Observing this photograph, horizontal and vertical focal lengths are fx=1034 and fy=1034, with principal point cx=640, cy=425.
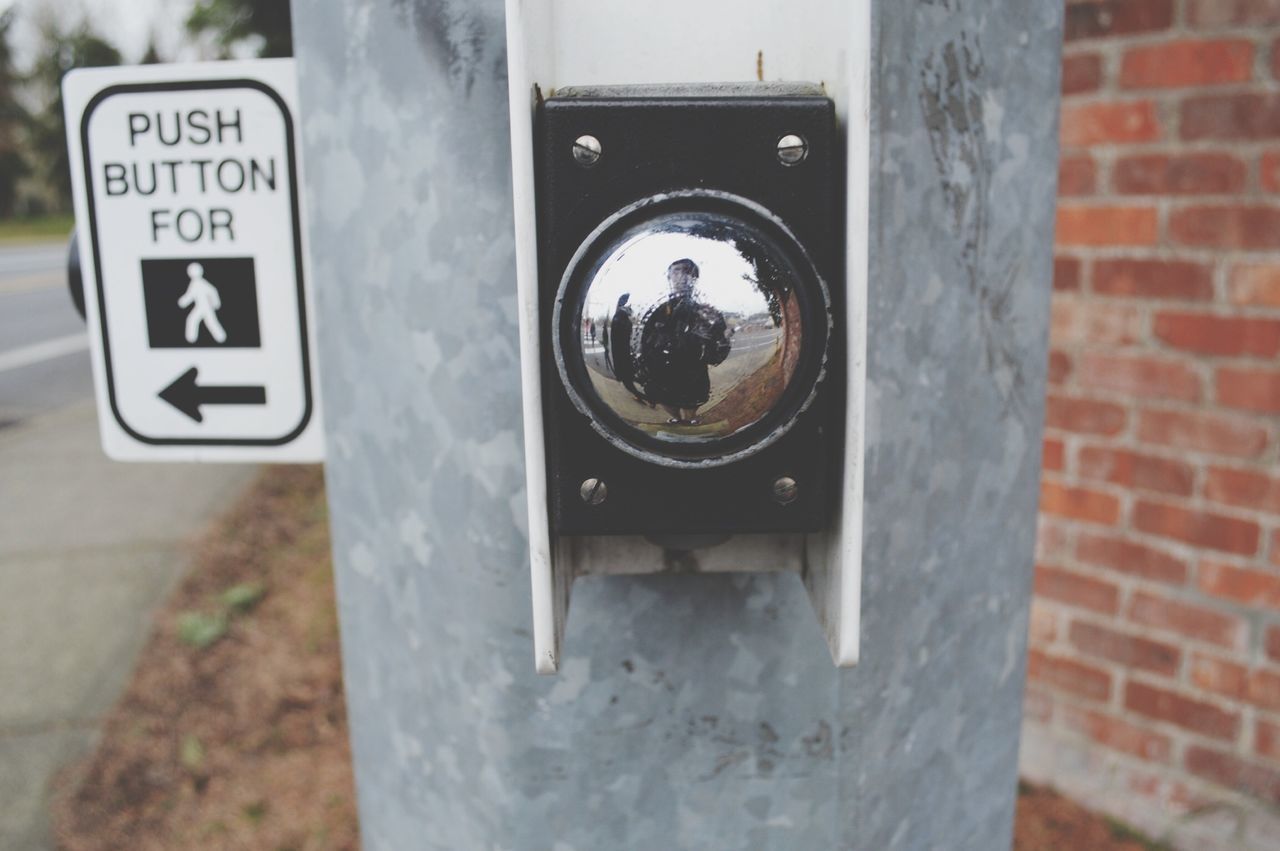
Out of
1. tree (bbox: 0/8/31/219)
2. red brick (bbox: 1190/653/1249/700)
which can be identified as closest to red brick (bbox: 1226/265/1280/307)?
red brick (bbox: 1190/653/1249/700)

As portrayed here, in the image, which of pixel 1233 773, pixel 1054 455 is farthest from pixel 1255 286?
pixel 1233 773

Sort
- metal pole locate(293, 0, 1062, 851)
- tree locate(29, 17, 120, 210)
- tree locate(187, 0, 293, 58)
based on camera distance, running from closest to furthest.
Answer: metal pole locate(293, 0, 1062, 851)
tree locate(187, 0, 293, 58)
tree locate(29, 17, 120, 210)

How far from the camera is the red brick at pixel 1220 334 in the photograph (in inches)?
78.6

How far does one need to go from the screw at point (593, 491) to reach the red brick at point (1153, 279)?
1777mm

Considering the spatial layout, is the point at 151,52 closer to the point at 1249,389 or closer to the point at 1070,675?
the point at 1070,675

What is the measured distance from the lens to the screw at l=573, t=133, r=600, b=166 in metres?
0.71

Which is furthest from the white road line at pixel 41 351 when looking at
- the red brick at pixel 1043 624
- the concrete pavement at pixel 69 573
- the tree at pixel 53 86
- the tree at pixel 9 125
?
the tree at pixel 9 125

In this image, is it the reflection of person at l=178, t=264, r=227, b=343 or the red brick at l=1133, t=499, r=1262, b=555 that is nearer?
the reflection of person at l=178, t=264, r=227, b=343

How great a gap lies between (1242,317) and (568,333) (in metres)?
1.81

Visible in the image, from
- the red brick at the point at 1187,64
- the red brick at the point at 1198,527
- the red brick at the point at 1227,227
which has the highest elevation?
the red brick at the point at 1187,64

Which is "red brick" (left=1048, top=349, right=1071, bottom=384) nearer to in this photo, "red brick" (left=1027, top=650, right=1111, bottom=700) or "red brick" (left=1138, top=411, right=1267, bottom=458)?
"red brick" (left=1138, top=411, right=1267, bottom=458)

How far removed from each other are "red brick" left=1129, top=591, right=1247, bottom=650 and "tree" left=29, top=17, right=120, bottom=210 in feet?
139

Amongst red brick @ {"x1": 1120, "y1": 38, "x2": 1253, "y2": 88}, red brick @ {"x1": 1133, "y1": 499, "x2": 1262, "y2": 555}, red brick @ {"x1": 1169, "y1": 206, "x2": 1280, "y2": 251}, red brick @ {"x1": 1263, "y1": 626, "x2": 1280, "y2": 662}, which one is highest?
red brick @ {"x1": 1120, "y1": 38, "x2": 1253, "y2": 88}

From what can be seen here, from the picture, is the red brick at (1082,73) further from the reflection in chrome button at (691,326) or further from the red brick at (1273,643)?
the reflection in chrome button at (691,326)
